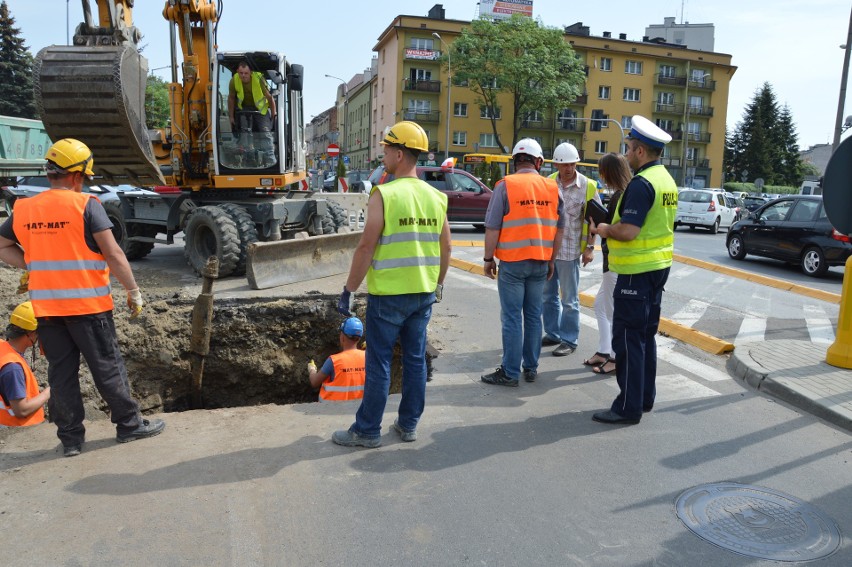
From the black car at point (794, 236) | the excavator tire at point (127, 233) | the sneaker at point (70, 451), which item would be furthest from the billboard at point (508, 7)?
the sneaker at point (70, 451)

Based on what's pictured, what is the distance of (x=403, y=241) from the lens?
13.3ft

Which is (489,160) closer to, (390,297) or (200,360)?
(200,360)

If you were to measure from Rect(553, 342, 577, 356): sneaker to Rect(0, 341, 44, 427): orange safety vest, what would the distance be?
4.43 m

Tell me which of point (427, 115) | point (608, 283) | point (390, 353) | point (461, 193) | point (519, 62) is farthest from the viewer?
point (427, 115)

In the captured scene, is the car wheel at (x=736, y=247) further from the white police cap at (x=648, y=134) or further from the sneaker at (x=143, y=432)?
the sneaker at (x=143, y=432)

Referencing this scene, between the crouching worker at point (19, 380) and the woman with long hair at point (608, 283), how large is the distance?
446 cm

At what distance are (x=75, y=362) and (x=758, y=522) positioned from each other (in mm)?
4043

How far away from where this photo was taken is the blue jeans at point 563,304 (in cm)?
659

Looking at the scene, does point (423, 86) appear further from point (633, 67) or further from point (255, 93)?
point (255, 93)

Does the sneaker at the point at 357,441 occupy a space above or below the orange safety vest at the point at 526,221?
below

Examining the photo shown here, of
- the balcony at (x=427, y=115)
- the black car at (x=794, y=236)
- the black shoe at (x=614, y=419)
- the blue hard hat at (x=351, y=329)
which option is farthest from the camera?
the balcony at (x=427, y=115)

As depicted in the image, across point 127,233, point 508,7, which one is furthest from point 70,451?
point 508,7

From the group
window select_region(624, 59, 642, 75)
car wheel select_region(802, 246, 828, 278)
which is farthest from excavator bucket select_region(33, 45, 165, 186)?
window select_region(624, 59, 642, 75)

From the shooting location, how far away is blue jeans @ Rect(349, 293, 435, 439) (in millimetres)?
4117
